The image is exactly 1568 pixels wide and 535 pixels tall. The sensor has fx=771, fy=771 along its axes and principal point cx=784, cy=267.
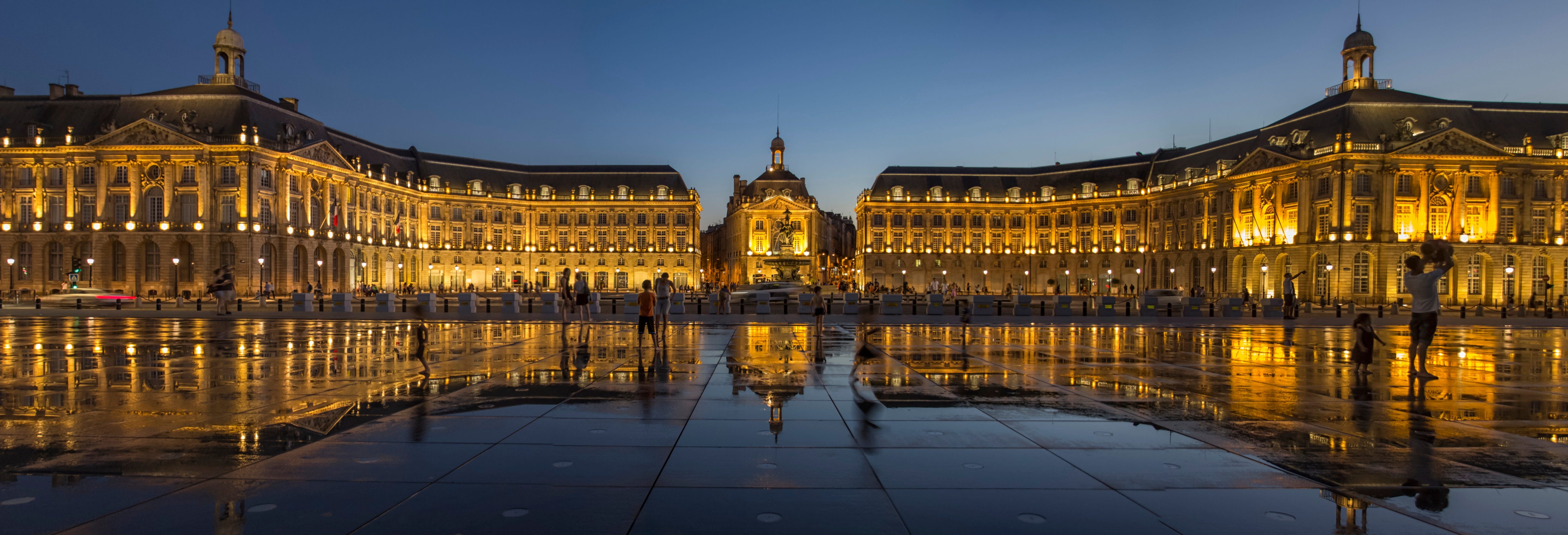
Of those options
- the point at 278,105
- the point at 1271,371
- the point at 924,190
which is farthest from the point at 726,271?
the point at 1271,371

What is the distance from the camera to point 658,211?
346ft

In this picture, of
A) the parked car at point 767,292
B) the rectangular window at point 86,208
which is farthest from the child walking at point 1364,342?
the rectangular window at point 86,208

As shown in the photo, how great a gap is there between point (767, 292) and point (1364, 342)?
1372 inches

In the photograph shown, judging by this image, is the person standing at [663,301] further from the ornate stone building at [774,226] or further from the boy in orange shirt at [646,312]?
the ornate stone building at [774,226]

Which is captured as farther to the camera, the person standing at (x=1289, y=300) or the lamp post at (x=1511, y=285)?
the lamp post at (x=1511, y=285)

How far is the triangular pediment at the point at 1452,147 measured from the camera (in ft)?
204

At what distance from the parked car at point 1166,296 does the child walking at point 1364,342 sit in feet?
86.2

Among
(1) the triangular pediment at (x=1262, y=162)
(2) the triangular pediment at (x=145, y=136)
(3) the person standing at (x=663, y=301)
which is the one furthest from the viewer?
(1) the triangular pediment at (x=1262, y=162)

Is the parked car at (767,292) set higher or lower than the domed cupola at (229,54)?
lower

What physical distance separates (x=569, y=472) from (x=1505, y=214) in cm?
8522

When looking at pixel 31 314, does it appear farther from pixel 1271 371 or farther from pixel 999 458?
pixel 1271 371

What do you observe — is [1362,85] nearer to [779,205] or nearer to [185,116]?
[779,205]

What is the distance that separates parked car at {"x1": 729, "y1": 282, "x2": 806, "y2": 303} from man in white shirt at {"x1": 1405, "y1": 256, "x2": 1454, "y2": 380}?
102 ft

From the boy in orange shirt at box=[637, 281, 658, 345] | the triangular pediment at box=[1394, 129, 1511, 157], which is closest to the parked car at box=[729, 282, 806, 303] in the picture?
the boy in orange shirt at box=[637, 281, 658, 345]
